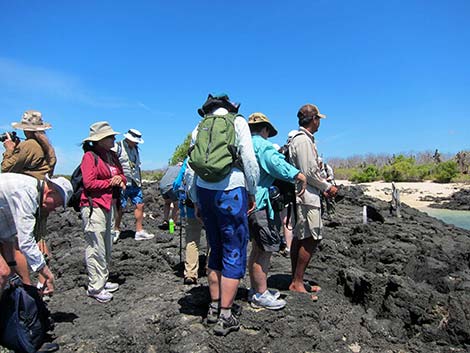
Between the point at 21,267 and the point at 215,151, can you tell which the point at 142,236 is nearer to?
the point at 21,267

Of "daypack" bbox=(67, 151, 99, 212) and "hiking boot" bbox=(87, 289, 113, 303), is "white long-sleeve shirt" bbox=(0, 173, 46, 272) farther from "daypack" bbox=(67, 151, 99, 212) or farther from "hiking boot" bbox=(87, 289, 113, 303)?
"hiking boot" bbox=(87, 289, 113, 303)

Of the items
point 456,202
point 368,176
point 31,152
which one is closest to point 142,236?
point 31,152

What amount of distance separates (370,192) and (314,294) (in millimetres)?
25806

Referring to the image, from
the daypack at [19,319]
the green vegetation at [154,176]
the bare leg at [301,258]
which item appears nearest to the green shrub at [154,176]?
the green vegetation at [154,176]

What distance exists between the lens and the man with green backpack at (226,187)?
328 cm

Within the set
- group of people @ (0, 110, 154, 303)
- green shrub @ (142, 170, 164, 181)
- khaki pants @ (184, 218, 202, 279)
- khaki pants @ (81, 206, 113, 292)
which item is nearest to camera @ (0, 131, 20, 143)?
group of people @ (0, 110, 154, 303)

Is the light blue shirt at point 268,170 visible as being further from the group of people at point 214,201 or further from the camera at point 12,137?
the camera at point 12,137

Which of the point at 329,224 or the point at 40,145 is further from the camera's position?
the point at 329,224

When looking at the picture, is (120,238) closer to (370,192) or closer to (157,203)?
(157,203)

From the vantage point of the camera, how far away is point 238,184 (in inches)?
132

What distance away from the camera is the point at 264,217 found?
3775mm

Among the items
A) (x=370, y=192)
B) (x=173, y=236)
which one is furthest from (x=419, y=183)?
(x=173, y=236)

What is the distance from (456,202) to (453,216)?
3.36m

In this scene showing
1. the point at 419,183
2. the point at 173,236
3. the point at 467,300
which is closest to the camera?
the point at 467,300
